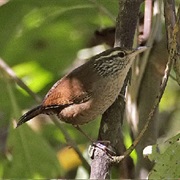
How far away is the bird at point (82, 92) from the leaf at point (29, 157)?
0.15 metres

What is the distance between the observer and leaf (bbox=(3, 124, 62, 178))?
250cm

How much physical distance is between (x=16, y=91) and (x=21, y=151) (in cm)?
28

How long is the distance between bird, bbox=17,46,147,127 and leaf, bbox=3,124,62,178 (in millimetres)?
152

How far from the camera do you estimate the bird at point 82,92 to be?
2354 millimetres

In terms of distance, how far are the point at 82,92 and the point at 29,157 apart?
40 cm

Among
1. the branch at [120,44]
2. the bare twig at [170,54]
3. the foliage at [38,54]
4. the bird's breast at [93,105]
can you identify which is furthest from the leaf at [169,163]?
the foliage at [38,54]

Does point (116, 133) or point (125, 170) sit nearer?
point (116, 133)

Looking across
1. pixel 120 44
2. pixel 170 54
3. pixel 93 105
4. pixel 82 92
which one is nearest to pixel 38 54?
pixel 82 92

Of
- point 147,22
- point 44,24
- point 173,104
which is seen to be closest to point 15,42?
point 44,24

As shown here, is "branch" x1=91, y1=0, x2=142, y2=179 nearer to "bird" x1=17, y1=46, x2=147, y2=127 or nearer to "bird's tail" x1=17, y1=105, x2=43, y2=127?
"bird" x1=17, y1=46, x2=147, y2=127

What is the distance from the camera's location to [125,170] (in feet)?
8.32

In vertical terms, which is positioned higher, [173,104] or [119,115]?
[119,115]

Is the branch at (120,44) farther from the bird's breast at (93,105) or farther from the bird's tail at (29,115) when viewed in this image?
the bird's tail at (29,115)

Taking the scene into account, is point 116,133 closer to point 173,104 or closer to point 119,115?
point 119,115
